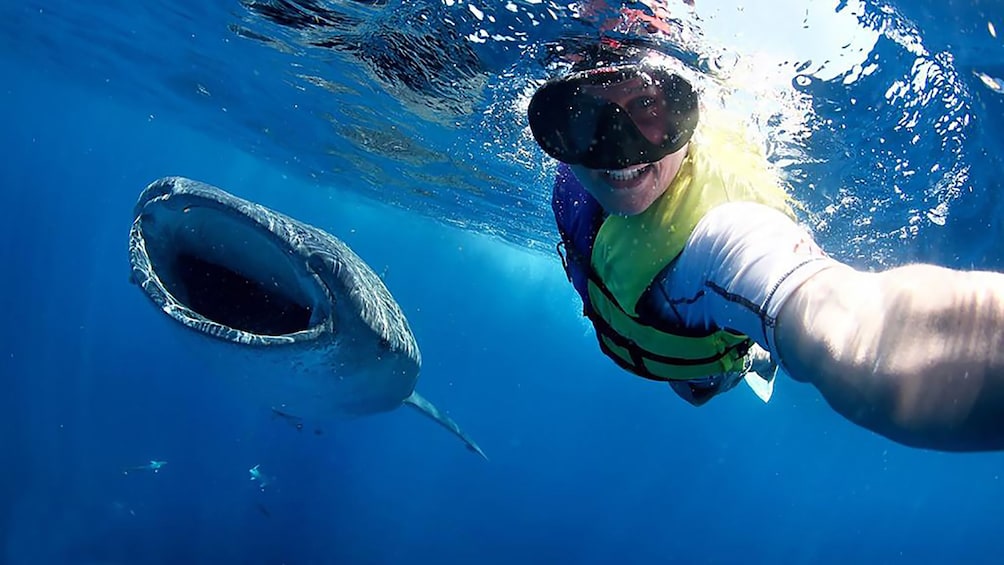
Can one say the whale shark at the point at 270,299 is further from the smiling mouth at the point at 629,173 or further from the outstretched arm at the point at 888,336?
the outstretched arm at the point at 888,336

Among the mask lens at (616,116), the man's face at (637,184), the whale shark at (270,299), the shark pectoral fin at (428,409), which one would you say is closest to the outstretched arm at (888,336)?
the man's face at (637,184)

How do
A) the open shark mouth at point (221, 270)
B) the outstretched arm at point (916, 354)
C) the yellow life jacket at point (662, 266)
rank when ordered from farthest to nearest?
the open shark mouth at point (221, 270), the yellow life jacket at point (662, 266), the outstretched arm at point (916, 354)

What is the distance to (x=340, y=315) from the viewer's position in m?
4.28

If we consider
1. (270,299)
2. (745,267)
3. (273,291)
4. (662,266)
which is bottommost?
(270,299)

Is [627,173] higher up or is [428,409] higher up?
[627,173]

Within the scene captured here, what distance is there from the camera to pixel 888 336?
4.28ft

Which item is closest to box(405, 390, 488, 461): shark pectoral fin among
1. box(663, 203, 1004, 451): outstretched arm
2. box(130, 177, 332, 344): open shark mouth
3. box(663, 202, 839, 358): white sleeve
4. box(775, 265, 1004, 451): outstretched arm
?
box(130, 177, 332, 344): open shark mouth

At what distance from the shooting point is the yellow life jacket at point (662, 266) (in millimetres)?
2686

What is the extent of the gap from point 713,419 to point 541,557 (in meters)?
40.7

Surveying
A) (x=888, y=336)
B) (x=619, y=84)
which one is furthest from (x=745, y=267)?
(x=619, y=84)

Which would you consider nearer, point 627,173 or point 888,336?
point 888,336

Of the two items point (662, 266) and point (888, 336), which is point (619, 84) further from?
point (888, 336)

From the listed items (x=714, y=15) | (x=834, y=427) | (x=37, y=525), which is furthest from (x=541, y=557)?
(x=714, y=15)

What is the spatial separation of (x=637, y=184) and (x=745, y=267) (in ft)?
3.43
